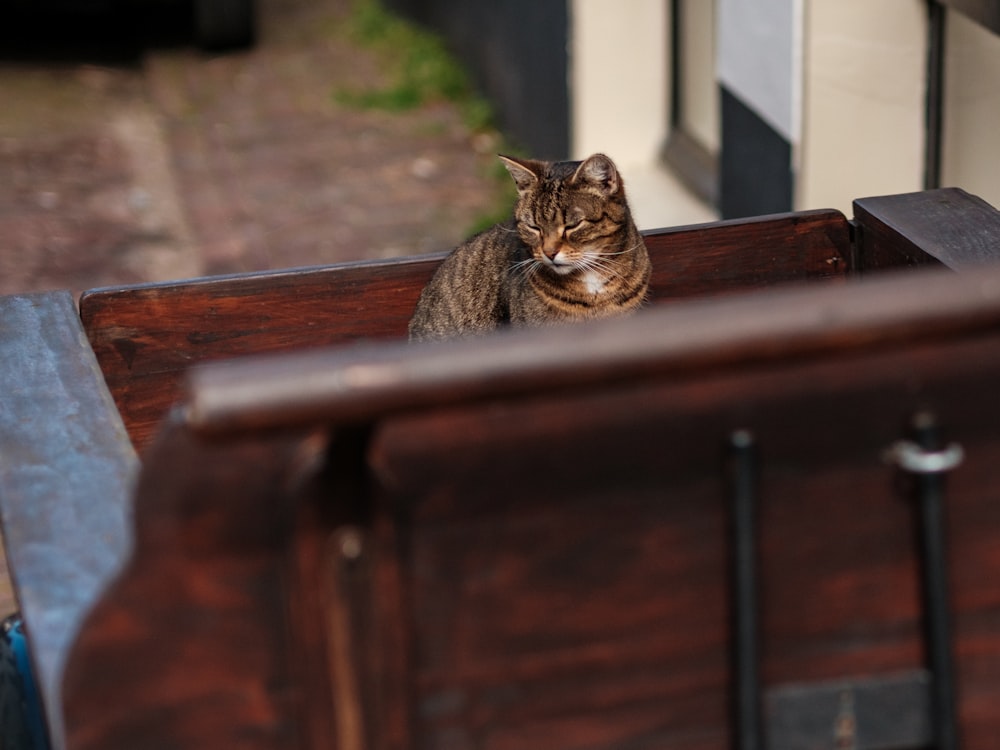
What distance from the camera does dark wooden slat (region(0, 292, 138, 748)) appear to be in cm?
145

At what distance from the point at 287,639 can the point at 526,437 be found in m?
0.26

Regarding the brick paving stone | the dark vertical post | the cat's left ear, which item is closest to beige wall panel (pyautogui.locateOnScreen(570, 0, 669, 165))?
the brick paving stone

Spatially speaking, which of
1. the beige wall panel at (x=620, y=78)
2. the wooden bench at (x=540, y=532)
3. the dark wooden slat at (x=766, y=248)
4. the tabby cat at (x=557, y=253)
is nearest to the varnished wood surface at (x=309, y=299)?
the dark wooden slat at (x=766, y=248)

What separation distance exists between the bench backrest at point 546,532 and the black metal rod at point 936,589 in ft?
0.04

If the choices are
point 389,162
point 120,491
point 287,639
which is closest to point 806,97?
point 120,491

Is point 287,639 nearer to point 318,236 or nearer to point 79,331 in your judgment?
point 79,331

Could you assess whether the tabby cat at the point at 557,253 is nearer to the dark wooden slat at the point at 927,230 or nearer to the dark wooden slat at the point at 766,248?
the dark wooden slat at the point at 766,248

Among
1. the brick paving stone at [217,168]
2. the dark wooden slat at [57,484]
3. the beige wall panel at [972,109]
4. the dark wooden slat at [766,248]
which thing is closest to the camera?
the dark wooden slat at [57,484]

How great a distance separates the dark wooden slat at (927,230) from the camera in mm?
2307

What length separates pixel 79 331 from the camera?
2.23m

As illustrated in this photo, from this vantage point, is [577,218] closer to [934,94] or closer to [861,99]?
[861,99]

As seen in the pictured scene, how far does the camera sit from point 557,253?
3.23 meters

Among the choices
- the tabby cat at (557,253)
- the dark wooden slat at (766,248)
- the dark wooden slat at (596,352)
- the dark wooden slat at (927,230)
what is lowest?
the tabby cat at (557,253)

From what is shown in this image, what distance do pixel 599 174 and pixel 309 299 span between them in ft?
3.19
